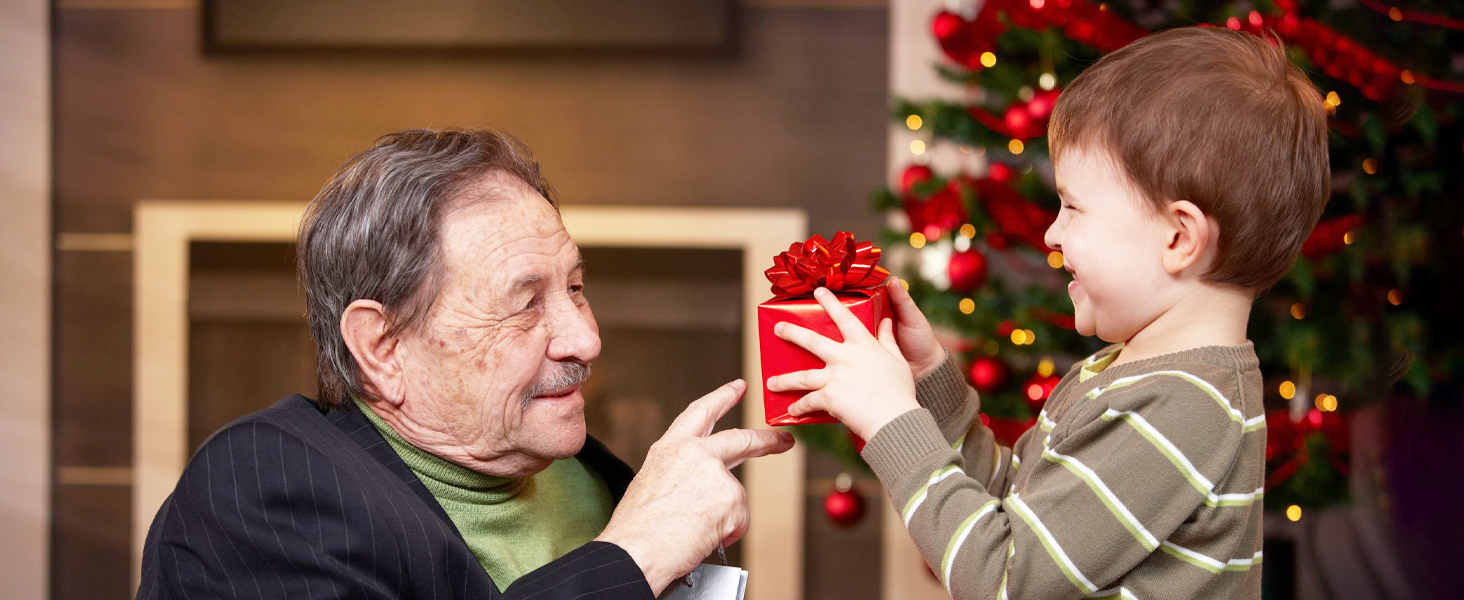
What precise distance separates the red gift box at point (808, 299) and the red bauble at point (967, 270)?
108 centimetres

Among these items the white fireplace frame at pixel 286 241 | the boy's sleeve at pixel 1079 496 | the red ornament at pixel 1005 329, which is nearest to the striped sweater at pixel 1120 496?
the boy's sleeve at pixel 1079 496

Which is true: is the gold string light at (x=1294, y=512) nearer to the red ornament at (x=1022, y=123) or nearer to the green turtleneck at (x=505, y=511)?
the red ornament at (x=1022, y=123)

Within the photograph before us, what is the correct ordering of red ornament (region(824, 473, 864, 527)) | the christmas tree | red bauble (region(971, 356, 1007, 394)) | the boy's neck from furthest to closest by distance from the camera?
red ornament (region(824, 473, 864, 527)) < red bauble (region(971, 356, 1007, 394)) < the christmas tree < the boy's neck

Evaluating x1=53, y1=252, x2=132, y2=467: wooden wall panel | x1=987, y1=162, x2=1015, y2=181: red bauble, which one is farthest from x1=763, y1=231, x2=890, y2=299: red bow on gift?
x1=53, y1=252, x2=132, y2=467: wooden wall panel

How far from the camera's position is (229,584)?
0.91m

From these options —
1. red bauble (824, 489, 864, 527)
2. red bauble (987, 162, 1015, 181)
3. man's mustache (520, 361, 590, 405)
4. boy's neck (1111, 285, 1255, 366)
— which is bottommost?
red bauble (824, 489, 864, 527)

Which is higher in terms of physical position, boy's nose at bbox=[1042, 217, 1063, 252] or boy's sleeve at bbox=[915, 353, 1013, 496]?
boy's nose at bbox=[1042, 217, 1063, 252]

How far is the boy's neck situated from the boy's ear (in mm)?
46

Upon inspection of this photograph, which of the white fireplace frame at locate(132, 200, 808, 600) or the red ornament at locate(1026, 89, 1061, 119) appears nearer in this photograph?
the red ornament at locate(1026, 89, 1061, 119)

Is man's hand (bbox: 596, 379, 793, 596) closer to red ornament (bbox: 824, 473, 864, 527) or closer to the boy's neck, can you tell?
the boy's neck

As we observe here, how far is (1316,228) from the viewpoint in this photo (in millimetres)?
1877

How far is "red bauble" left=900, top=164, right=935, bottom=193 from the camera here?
225 centimetres

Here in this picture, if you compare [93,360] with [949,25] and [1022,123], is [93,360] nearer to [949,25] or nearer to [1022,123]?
[949,25]

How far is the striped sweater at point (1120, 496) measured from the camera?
0.92m
